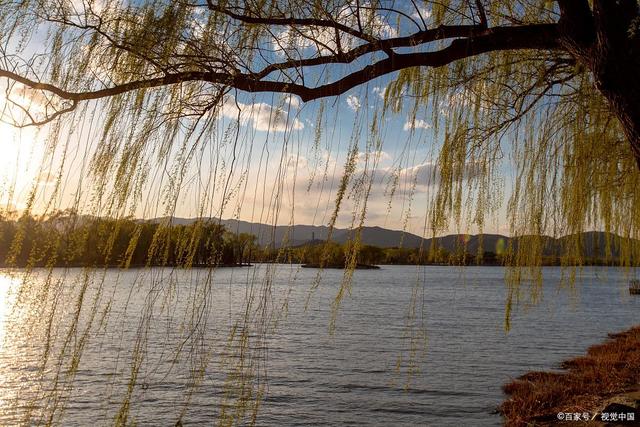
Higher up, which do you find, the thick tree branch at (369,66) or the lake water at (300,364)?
the thick tree branch at (369,66)

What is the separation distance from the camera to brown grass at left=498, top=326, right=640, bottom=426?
9.38m

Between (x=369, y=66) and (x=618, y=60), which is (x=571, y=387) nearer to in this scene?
(x=618, y=60)

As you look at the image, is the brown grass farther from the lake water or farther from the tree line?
the tree line

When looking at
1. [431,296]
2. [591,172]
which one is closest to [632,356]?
[591,172]

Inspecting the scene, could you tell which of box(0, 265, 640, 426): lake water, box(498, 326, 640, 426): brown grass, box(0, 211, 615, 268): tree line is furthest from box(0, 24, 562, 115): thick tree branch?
box(498, 326, 640, 426): brown grass

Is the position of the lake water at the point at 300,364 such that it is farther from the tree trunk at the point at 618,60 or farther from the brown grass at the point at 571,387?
the tree trunk at the point at 618,60

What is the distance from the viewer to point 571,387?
11062 mm

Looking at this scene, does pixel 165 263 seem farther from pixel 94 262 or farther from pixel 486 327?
pixel 486 327

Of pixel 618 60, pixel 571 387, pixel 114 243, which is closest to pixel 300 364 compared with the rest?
pixel 571 387

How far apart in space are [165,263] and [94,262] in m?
0.31

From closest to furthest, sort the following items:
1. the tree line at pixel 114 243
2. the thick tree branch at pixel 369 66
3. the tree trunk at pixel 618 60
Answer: the tree line at pixel 114 243 → the thick tree branch at pixel 369 66 → the tree trunk at pixel 618 60

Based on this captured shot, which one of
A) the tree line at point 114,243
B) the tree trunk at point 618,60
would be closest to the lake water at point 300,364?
the tree line at point 114,243

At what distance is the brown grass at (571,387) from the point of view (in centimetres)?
938

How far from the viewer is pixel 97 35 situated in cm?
260
